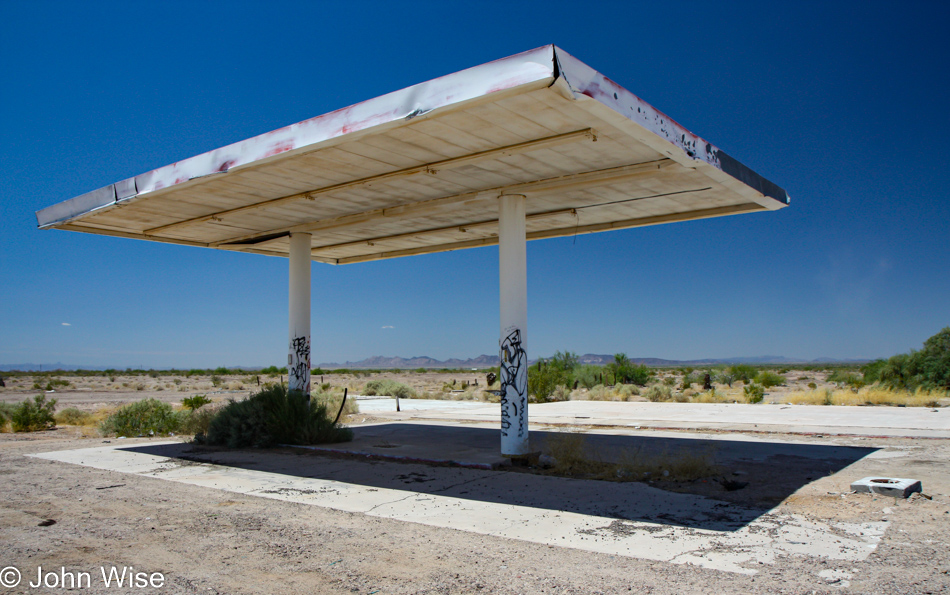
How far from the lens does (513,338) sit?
468 inches

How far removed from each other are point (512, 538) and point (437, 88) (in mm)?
5437

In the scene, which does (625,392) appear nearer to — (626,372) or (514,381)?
(626,372)

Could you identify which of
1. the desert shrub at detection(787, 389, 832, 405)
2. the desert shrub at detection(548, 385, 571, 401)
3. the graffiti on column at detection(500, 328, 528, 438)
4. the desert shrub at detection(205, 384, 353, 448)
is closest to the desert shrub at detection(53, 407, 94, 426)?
the desert shrub at detection(205, 384, 353, 448)

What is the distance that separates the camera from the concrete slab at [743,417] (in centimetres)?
1608

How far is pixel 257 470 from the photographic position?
453 inches

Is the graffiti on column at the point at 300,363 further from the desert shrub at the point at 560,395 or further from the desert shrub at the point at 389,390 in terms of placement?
the desert shrub at the point at 389,390

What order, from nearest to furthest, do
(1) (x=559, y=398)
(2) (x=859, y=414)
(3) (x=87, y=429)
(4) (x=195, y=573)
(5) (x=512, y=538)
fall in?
(4) (x=195, y=573) → (5) (x=512, y=538) → (2) (x=859, y=414) → (3) (x=87, y=429) → (1) (x=559, y=398)

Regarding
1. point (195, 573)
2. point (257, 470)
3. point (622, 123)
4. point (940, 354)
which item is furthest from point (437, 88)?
point (940, 354)

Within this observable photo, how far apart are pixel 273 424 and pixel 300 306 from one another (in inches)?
119

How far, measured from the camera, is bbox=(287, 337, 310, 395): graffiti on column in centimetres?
1583

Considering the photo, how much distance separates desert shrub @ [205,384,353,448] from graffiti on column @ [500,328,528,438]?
5100 mm

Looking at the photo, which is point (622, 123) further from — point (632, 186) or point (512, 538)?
point (512, 538)

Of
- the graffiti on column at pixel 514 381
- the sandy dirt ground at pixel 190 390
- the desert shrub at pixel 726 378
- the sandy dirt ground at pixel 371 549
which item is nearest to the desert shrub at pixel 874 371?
the sandy dirt ground at pixel 190 390

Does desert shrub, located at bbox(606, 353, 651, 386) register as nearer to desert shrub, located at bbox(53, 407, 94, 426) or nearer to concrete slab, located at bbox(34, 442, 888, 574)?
desert shrub, located at bbox(53, 407, 94, 426)
